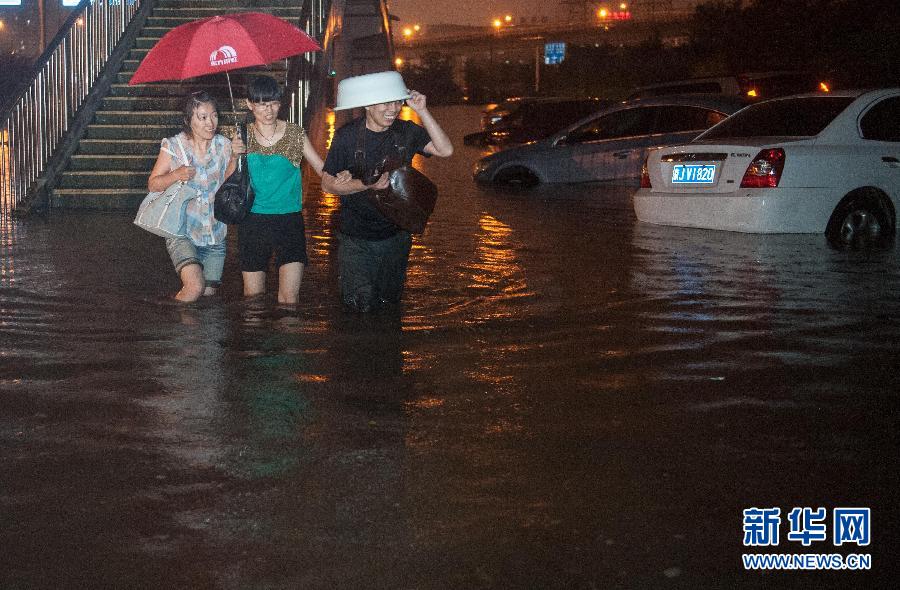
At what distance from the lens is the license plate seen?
12.1 metres

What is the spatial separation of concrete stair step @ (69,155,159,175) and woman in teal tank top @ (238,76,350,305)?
8.57 m

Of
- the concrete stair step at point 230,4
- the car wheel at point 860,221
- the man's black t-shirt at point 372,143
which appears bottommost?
the car wheel at point 860,221

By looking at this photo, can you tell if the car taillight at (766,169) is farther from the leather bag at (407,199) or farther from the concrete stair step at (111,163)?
the concrete stair step at (111,163)

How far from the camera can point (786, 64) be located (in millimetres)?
45125

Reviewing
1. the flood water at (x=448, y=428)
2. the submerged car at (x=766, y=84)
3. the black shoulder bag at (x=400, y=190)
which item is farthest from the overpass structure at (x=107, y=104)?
the black shoulder bag at (x=400, y=190)

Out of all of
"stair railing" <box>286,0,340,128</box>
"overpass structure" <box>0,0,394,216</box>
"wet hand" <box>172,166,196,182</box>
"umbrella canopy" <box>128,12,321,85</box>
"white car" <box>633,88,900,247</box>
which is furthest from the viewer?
"stair railing" <box>286,0,340,128</box>

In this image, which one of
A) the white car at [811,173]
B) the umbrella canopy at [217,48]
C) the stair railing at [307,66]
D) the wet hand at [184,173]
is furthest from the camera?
the stair railing at [307,66]

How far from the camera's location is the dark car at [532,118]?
2900cm

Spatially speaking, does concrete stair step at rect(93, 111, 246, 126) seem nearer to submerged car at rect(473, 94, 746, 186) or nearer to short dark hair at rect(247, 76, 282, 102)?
submerged car at rect(473, 94, 746, 186)

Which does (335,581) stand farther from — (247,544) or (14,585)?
(14,585)

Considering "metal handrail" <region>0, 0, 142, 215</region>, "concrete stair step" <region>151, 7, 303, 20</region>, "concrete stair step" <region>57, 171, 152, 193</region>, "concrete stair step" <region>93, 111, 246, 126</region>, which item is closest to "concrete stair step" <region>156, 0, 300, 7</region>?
"concrete stair step" <region>151, 7, 303, 20</region>

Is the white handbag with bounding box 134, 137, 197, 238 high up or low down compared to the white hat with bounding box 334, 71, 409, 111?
down

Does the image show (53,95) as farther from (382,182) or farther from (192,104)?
(382,182)

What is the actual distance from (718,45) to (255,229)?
46584mm
